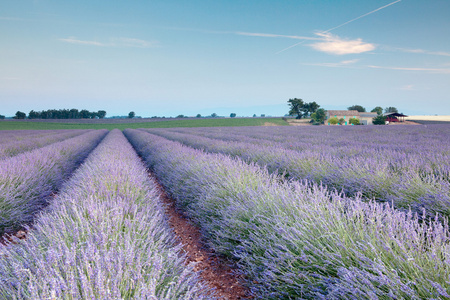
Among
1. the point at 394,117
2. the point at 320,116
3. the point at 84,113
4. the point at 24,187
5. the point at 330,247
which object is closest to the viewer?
the point at 330,247

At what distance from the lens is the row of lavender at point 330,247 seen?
1.34 metres

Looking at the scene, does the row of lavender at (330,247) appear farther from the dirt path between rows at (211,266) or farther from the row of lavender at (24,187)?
the row of lavender at (24,187)

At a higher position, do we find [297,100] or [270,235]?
[297,100]

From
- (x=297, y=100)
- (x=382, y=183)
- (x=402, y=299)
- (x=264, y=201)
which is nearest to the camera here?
(x=402, y=299)

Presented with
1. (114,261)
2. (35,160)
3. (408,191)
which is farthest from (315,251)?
(35,160)

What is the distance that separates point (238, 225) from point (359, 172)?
265 cm

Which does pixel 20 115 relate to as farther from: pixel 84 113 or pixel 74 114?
pixel 84 113

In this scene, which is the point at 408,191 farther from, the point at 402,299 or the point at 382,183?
the point at 402,299

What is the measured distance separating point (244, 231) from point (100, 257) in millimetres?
1478

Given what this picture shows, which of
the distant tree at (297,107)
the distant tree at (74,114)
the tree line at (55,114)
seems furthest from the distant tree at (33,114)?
the distant tree at (297,107)

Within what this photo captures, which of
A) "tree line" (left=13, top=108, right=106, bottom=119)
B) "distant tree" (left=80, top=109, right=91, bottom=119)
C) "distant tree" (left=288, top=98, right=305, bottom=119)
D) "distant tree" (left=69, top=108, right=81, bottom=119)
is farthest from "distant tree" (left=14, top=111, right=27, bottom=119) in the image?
"distant tree" (left=288, top=98, right=305, bottom=119)

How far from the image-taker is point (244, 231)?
8.52ft

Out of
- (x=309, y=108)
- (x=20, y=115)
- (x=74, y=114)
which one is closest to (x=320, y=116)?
(x=309, y=108)

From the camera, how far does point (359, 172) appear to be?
13.7ft
